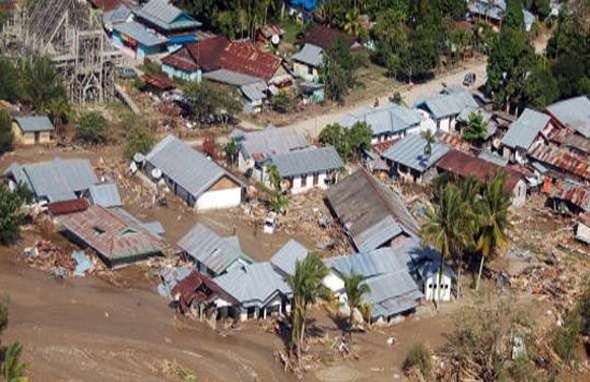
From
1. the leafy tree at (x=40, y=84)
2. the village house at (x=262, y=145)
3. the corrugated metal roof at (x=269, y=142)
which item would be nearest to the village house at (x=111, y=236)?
the village house at (x=262, y=145)

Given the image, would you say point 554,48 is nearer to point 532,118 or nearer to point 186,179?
point 532,118

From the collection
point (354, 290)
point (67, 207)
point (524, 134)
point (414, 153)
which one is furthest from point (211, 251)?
Result: point (524, 134)

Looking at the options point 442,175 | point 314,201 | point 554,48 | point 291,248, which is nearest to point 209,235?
point 291,248

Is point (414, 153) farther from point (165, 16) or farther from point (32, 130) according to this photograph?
point (165, 16)

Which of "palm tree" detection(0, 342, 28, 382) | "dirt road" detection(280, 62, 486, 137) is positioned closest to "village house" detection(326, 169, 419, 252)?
"dirt road" detection(280, 62, 486, 137)

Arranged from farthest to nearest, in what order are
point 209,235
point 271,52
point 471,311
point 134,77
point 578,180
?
point 271,52 < point 134,77 < point 578,180 < point 209,235 < point 471,311

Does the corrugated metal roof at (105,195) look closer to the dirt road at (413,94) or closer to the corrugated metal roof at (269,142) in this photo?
the corrugated metal roof at (269,142)
